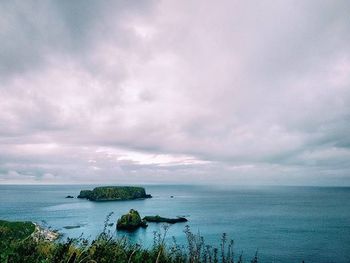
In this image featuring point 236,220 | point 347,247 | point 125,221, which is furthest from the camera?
point 236,220

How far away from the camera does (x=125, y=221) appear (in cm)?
8625

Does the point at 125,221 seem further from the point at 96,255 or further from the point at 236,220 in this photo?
the point at 96,255

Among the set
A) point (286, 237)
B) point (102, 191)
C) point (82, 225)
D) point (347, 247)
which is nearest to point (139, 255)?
point (347, 247)

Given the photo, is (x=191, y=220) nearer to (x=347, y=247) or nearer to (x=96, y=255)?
(x=347, y=247)

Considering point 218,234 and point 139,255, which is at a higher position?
point 139,255

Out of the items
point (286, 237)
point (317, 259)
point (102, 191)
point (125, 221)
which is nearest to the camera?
point (317, 259)

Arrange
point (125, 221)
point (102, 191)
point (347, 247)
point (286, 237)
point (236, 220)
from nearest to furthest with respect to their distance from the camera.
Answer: point (347, 247) → point (286, 237) → point (125, 221) → point (236, 220) → point (102, 191)

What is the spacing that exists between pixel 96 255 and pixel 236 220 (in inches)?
4153

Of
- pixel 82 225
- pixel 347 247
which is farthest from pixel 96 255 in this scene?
pixel 82 225

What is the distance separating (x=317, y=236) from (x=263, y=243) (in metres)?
20.0

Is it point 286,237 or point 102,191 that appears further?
point 102,191

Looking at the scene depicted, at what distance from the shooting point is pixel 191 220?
10888cm

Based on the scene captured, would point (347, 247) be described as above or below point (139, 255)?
below

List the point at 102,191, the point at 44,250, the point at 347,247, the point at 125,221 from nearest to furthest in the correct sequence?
the point at 44,250 < the point at 347,247 < the point at 125,221 < the point at 102,191
